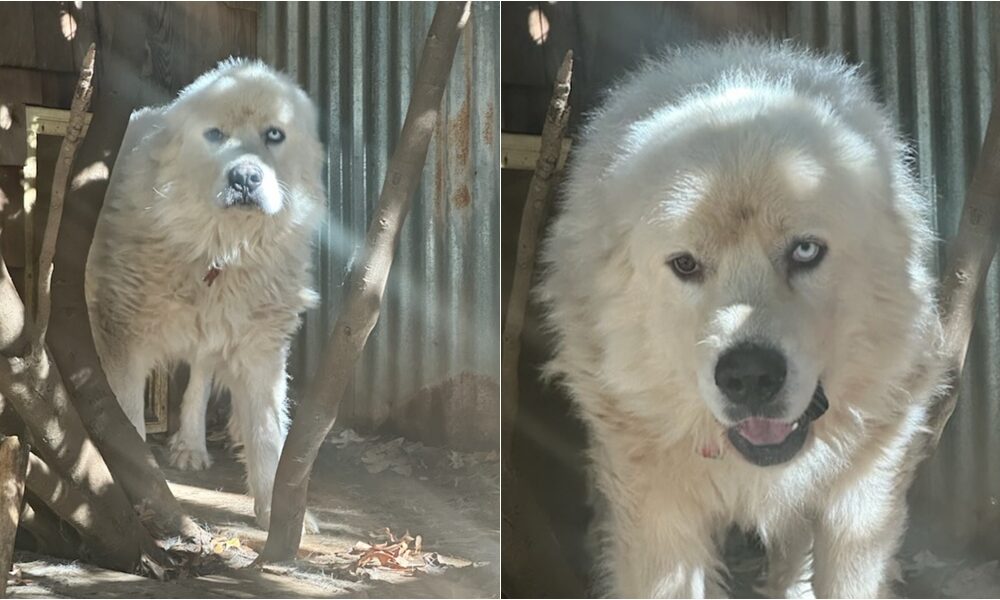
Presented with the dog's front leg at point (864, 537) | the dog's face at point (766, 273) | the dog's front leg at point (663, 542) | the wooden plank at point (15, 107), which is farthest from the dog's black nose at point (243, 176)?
the dog's front leg at point (864, 537)

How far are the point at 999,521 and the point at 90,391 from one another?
2.16 metres

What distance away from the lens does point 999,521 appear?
2512 millimetres

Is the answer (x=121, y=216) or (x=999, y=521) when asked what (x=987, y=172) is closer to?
(x=999, y=521)

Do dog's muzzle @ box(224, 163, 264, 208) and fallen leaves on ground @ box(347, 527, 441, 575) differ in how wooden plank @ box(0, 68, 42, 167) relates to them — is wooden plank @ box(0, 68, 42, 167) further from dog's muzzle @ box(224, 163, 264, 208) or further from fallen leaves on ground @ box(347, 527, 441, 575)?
fallen leaves on ground @ box(347, 527, 441, 575)

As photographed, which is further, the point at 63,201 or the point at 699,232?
the point at 63,201

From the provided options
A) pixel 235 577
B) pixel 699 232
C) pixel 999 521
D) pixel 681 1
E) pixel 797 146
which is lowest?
pixel 235 577

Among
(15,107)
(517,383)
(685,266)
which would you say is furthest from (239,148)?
(685,266)

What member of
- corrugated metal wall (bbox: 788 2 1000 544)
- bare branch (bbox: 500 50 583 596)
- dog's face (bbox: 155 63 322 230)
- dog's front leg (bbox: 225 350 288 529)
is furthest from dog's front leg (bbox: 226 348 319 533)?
corrugated metal wall (bbox: 788 2 1000 544)

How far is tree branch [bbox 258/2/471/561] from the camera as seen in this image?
2639 mm

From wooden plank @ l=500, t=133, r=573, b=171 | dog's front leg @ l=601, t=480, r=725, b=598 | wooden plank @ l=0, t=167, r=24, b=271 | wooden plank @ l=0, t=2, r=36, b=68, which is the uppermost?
wooden plank @ l=0, t=2, r=36, b=68

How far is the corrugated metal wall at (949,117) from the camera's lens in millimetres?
2486

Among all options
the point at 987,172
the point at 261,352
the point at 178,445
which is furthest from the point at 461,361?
the point at 987,172

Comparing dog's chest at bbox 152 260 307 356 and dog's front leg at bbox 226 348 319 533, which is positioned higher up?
dog's chest at bbox 152 260 307 356

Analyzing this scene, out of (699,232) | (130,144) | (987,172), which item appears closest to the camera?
(699,232)
